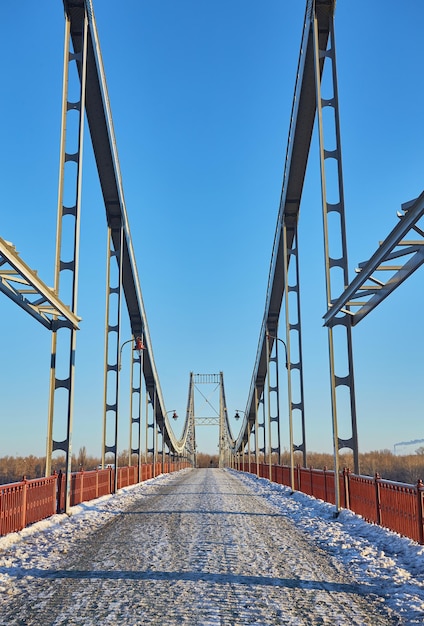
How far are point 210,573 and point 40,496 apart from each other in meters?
6.49

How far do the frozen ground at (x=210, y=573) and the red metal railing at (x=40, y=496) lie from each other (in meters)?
0.34

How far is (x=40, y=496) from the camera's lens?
12.7 meters

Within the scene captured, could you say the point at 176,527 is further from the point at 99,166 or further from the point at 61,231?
the point at 99,166

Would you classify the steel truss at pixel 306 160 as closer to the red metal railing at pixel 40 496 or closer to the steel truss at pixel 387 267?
the steel truss at pixel 387 267

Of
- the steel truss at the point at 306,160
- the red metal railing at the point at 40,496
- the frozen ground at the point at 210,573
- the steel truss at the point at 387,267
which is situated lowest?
the frozen ground at the point at 210,573

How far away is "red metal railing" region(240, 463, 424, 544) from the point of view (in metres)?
9.09

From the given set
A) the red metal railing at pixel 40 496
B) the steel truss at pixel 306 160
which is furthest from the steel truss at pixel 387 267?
the red metal railing at pixel 40 496

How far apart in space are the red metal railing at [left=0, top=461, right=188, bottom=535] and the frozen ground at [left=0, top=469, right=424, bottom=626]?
34 centimetres

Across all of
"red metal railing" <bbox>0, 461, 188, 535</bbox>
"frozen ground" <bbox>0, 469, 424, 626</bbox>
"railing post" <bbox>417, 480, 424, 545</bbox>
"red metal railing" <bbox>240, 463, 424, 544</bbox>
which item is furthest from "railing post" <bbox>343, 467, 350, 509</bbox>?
"red metal railing" <bbox>0, 461, 188, 535</bbox>

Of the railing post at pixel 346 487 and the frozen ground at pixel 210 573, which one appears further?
the railing post at pixel 346 487

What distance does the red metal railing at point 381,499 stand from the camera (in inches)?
358

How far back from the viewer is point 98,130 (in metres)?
23.3

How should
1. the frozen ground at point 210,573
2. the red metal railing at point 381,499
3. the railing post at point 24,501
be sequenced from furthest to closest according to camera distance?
the railing post at point 24,501 < the red metal railing at point 381,499 < the frozen ground at point 210,573

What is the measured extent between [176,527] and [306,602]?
6.52m
